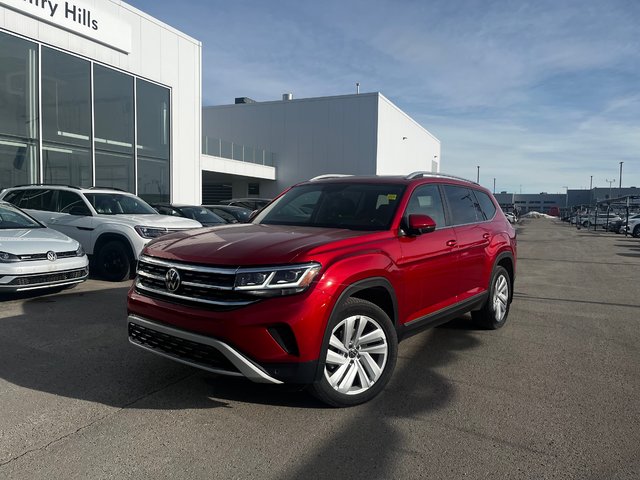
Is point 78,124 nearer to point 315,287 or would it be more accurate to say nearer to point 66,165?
point 66,165

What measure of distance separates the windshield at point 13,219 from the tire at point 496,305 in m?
6.63

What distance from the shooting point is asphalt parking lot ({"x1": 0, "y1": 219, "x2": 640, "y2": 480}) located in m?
2.82

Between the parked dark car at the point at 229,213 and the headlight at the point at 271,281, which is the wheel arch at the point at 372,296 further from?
the parked dark car at the point at 229,213

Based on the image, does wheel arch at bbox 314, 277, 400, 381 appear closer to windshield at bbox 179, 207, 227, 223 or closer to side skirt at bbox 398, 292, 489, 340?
side skirt at bbox 398, 292, 489, 340

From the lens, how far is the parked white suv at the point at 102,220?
340 inches

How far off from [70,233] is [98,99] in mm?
7670

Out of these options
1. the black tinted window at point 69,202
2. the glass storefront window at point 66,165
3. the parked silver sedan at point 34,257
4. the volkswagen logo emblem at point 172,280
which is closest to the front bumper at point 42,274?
the parked silver sedan at point 34,257

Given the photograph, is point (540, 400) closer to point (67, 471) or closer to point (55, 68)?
point (67, 471)

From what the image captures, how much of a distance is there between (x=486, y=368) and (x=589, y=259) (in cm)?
1250

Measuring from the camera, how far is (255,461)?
9.33 ft

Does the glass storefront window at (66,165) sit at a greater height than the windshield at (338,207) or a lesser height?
greater

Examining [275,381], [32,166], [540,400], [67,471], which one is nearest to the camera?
[67,471]

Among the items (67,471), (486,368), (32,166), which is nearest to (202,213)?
(32,166)

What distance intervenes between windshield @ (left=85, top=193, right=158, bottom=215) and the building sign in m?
6.50
